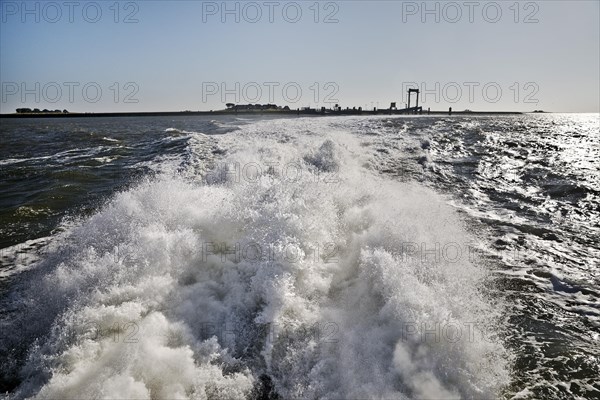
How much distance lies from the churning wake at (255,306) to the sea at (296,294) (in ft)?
0.07

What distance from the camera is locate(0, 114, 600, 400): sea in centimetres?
314

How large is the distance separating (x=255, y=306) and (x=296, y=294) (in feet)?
1.69

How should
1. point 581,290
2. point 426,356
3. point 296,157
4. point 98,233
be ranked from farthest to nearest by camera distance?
point 296,157 < point 98,233 < point 581,290 < point 426,356

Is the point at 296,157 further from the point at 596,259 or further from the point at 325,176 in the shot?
the point at 596,259

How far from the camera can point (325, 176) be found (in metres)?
8.57

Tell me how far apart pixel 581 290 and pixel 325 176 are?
17.6ft

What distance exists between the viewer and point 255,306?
402cm

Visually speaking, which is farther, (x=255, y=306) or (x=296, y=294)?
(x=296, y=294)

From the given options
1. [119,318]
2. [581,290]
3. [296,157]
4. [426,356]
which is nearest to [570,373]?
[426,356]

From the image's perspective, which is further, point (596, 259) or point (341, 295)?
point (596, 259)

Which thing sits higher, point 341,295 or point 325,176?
point 325,176

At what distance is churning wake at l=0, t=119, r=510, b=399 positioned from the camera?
3100 mm

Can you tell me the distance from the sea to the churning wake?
0.02 metres

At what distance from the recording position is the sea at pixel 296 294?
3.14 meters
